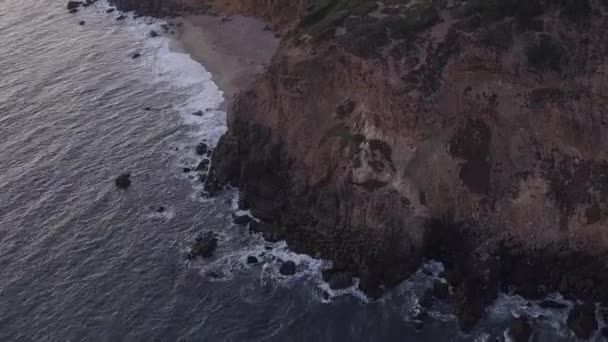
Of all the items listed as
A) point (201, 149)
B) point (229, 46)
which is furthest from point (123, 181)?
point (229, 46)

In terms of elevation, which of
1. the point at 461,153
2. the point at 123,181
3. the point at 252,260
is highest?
the point at 461,153

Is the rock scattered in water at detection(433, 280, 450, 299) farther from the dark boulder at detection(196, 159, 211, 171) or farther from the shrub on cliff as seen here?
the dark boulder at detection(196, 159, 211, 171)

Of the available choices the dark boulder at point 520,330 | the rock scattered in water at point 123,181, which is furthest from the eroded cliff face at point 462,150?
the rock scattered in water at point 123,181

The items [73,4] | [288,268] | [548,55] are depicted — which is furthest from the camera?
[73,4]

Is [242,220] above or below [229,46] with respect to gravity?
below

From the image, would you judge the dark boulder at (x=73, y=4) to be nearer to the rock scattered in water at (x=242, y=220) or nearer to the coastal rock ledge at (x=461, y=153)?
the coastal rock ledge at (x=461, y=153)

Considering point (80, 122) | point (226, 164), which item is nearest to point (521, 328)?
point (226, 164)

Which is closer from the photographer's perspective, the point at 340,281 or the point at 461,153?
the point at 340,281

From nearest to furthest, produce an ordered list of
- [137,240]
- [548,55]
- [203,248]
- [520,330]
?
[520,330] < [548,55] < [203,248] < [137,240]

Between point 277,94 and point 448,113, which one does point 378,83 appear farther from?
point 277,94

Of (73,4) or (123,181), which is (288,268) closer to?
(123,181)
